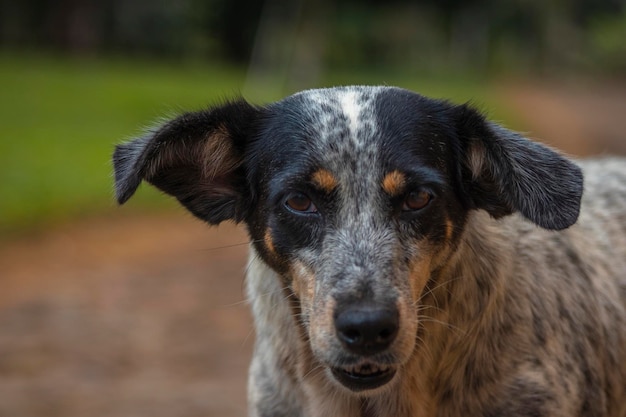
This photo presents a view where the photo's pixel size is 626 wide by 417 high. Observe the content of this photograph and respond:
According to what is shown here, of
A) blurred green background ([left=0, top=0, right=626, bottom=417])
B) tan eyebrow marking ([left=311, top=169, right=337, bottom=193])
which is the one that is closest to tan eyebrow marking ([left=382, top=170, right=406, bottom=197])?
tan eyebrow marking ([left=311, top=169, right=337, bottom=193])

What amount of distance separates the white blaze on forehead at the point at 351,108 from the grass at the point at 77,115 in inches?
31.8

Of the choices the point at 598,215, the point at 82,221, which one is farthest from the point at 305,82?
the point at 598,215

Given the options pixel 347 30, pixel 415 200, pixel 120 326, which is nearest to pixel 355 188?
pixel 415 200

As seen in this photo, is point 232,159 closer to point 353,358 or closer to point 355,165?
point 355,165

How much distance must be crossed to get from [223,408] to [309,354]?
2.57 meters

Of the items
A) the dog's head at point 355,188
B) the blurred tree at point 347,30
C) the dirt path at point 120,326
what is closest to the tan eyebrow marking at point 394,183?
the dog's head at point 355,188

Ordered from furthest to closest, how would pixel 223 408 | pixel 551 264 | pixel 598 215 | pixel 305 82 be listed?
1. pixel 305 82
2. pixel 223 408
3. pixel 598 215
4. pixel 551 264

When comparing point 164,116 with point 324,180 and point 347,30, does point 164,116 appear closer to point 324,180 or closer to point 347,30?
point 324,180

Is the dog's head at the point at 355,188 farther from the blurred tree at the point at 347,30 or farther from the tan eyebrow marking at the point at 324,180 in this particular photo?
the blurred tree at the point at 347,30

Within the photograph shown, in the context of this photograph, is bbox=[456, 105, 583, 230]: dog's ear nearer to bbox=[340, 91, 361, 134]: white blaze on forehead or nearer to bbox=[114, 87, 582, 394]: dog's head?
bbox=[114, 87, 582, 394]: dog's head

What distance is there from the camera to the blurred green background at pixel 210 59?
1562 centimetres

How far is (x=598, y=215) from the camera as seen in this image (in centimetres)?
514

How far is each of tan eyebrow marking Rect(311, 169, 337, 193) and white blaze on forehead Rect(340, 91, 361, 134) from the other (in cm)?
23

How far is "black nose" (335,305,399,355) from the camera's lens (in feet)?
11.6
